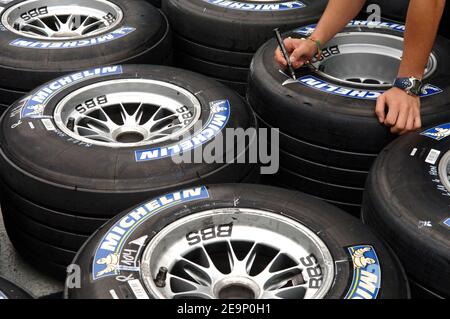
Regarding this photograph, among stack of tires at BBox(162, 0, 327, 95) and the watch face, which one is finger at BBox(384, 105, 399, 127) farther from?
stack of tires at BBox(162, 0, 327, 95)

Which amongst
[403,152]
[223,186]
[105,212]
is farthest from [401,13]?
[105,212]

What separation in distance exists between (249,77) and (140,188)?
965 mm

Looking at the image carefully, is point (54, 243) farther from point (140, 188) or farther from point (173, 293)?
point (173, 293)

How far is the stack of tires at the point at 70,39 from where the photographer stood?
310 centimetres

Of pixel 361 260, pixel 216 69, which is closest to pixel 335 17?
pixel 216 69

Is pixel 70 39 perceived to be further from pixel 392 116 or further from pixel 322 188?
pixel 392 116

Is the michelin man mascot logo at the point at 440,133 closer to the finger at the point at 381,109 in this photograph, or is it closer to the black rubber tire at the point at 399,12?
the finger at the point at 381,109

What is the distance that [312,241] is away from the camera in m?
2.05

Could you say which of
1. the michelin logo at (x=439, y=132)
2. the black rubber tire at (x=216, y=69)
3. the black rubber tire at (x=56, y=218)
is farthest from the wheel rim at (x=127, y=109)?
the michelin logo at (x=439, y=132)

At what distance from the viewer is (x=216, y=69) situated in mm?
3543

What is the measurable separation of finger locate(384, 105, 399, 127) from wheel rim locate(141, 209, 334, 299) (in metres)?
0.73

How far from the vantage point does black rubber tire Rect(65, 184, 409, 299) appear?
1863mm

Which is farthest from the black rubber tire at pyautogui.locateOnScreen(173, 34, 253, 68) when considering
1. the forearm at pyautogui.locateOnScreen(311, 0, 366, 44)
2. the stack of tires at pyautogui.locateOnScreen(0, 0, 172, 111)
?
the forearm at pyautogui.locateOnScreen(311, 0, 366, 44)

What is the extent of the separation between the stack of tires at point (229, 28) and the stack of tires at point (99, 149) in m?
0.54
